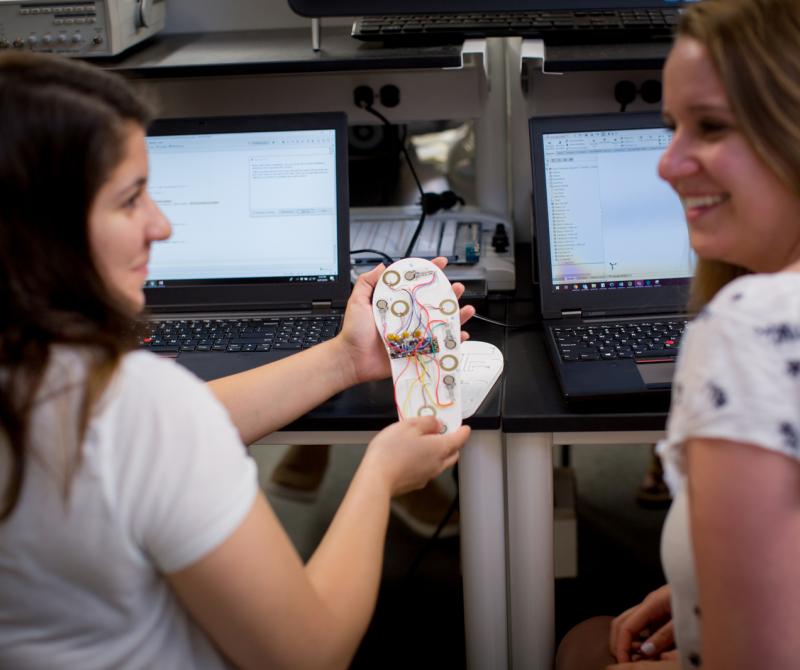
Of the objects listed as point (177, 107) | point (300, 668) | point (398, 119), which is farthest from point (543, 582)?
point (177, 107)

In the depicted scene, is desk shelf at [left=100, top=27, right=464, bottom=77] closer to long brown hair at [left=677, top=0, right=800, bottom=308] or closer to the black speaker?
the black speaker

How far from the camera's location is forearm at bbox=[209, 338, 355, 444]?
1.22 m

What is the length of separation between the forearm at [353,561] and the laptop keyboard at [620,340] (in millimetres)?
435

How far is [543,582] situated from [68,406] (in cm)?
82

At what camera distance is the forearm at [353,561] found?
88 centimetres

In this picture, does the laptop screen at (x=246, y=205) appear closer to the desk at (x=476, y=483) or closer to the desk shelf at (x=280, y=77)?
the desk shelf at (x=280, y=77)

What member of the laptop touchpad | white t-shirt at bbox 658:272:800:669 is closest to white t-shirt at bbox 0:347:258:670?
white t-shirt at bbox 658:272:800:669

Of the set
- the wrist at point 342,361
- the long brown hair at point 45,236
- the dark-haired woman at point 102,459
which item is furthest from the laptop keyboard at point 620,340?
the long brown hair at point 45,236

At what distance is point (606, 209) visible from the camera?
148 cm

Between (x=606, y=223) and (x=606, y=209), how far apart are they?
0.02 metres

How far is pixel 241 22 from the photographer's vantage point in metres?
1.84

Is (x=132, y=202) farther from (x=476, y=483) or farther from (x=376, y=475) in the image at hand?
(x=476, y=483)

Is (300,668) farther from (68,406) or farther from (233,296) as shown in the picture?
(233,296)

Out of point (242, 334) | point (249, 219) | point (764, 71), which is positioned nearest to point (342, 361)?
point (242, 334)
